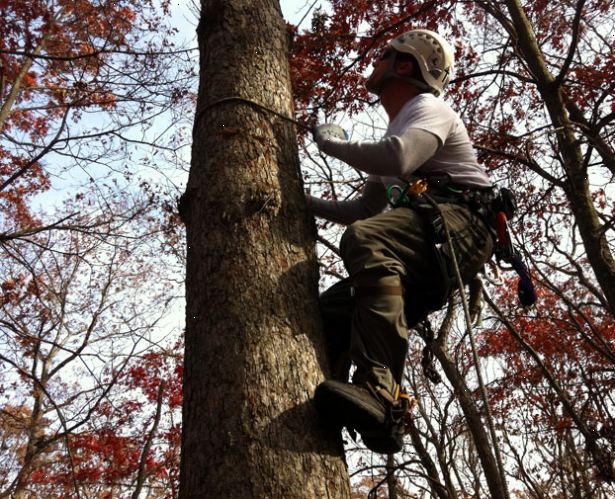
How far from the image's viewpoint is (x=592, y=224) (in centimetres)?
551

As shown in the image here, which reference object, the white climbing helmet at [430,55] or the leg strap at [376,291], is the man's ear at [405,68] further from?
the leg strap at [376,291]

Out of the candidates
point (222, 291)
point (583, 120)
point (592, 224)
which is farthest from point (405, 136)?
point (583, 120)

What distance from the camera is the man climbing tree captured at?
1.84 meters

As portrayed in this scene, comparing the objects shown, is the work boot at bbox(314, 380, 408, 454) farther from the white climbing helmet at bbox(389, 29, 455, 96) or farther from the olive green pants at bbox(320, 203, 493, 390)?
the white climbing helmet at bbox(389, 29, 455, 96)

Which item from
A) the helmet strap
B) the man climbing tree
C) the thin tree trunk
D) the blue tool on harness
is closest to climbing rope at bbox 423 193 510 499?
the man climbing tree

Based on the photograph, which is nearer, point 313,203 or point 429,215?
point 429,215

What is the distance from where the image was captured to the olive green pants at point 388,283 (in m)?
1.92

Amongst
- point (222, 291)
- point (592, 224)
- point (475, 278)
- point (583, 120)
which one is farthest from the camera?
point (583, 120)

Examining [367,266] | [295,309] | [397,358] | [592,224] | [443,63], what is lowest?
[397,358]

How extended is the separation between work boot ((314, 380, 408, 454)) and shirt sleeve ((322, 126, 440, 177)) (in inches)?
34.4

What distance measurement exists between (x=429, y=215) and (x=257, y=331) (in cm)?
91

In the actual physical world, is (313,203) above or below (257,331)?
above

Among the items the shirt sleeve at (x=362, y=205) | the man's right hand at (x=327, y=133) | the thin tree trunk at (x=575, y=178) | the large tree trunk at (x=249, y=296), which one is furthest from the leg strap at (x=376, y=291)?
the thin tree trunk at (x=575, y=178)

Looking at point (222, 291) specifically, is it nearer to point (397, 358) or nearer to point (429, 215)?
point (397, 358)
